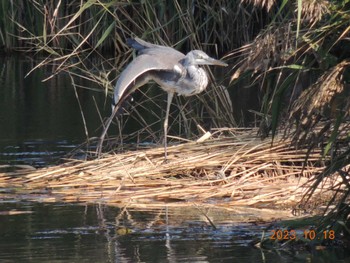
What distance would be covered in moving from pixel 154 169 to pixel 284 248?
2139 mm

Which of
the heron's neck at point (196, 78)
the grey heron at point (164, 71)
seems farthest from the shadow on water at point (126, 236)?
the heron's neck at point (196, 78)

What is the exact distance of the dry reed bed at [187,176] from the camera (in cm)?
623

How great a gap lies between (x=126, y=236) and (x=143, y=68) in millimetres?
2424

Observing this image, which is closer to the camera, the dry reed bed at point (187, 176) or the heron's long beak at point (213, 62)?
the dry reed bed at point (187, 176)

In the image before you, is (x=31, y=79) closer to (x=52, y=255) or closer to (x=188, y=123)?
(x=188, y=123)

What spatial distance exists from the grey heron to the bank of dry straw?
1.20ft

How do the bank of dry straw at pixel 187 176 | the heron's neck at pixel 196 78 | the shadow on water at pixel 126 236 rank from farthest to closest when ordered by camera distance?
the heron's neck at pixel 196 78
the bank of dry straw at pixel 187 176
the shadow on water at pixel 126 236

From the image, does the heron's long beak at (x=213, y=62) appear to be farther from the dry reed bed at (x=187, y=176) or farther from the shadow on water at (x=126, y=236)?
the shadow on water at (x=126, y=236)

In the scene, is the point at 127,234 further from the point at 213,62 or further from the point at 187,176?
the point at 213,62
